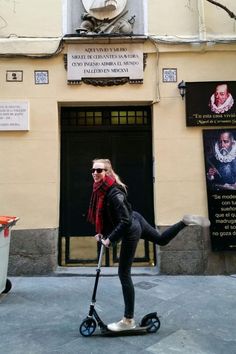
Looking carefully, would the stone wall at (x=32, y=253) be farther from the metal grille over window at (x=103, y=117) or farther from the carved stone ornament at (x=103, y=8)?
the carved stone ornament at (x=103, y=8)

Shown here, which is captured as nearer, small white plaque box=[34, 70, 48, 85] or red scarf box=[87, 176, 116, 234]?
red scarf box=[87, 176, 116, 234]

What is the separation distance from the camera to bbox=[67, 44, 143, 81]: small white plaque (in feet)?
22.2

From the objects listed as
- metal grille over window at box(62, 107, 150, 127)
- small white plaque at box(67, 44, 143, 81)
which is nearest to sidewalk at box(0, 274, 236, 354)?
metal grille over window at box(62, 107, 150, 127)

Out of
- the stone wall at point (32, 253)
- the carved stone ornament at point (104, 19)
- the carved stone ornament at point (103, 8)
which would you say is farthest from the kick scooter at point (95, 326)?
the carved stone ornament at point (103, 8)

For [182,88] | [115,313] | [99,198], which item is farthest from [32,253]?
[182,88]

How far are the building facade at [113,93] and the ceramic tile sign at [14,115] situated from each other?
18 millimetres

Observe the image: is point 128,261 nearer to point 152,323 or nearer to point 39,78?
point 152,323

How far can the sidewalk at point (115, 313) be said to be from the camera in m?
3.84

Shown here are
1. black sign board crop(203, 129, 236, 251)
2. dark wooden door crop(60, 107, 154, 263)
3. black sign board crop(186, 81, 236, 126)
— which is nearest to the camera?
black sign board crop(203, 129, 236, 251)

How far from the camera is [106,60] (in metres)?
6.81

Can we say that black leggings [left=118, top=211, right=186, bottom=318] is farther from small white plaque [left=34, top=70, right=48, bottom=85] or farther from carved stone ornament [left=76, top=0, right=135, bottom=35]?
carved stone ornament [left=76, top=0, right=135, bottom=35]

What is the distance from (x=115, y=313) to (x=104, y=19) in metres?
5.04

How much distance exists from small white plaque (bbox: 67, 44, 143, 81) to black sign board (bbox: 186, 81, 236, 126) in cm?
101

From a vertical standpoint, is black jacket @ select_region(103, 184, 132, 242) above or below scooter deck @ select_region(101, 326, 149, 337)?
above
